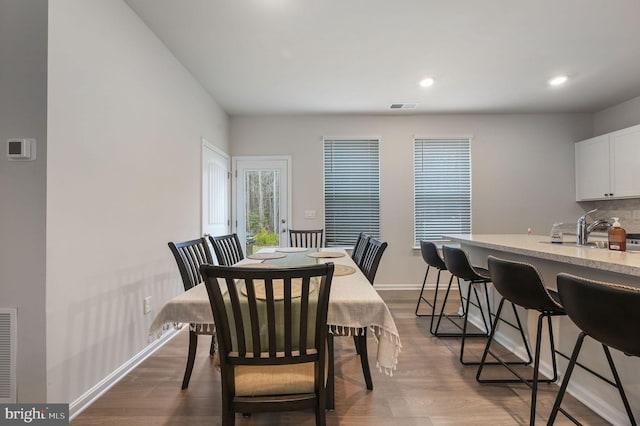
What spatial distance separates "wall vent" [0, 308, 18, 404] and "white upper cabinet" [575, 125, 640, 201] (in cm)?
592

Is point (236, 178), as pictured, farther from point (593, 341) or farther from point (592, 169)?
point (592, 169)

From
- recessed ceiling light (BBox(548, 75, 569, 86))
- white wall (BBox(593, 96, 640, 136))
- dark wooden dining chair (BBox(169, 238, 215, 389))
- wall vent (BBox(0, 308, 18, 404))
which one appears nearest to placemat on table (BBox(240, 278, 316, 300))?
dark wooden dining chair (BBox(169, 238, 215, 389))

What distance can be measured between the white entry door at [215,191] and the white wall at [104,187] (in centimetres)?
72

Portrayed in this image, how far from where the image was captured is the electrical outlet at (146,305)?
2437 mm

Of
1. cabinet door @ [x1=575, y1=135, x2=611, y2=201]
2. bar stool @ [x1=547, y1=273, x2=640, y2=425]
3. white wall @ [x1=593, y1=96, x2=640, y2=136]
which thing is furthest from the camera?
cabinet door @ [x1=575, y1=135, x2=611, y2=201]

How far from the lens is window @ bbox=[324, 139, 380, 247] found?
4.69 metres

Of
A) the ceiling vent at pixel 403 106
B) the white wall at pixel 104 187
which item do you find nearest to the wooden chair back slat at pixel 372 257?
the white wall at pixel 104 187

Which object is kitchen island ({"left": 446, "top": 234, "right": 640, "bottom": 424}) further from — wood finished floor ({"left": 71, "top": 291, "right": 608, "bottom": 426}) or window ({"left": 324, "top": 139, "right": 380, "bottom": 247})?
window ({"left": 324, "top": 139, "right": 380, "bottom": 247})

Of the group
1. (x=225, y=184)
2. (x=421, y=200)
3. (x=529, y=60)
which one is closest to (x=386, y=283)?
(x=421, y=200)

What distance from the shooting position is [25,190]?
5.17 feet

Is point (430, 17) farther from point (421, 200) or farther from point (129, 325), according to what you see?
point (129, 325)

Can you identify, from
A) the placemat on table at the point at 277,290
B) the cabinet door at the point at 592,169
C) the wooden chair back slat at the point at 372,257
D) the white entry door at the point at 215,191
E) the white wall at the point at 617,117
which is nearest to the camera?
the placemat on table at the point at 277,290

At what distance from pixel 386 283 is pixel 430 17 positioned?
135 inches

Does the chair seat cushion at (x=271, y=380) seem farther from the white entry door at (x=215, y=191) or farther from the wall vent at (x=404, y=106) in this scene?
the wall vent at (x=404, y=106)
